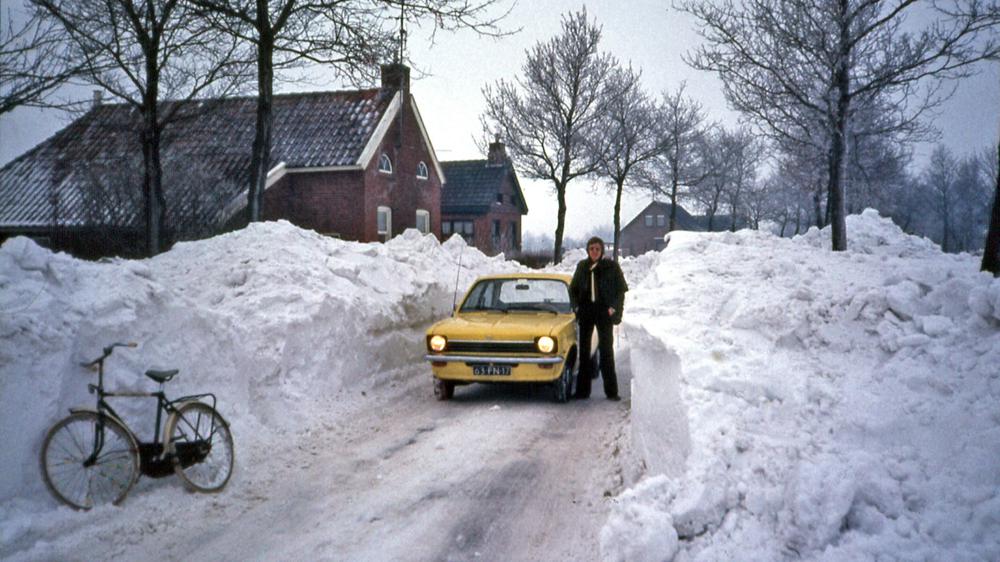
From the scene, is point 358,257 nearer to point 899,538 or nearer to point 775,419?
point 775,419

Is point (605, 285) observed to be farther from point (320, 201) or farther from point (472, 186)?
point (472, 186)

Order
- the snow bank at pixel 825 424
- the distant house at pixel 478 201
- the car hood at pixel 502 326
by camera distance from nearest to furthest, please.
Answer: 1. the snow bank at pixel 825 424
2. the car hood at pixel 502 326
3. the distant house at pixel 478 201

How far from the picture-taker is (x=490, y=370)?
855 cm

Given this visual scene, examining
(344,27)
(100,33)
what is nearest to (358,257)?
(344,27)

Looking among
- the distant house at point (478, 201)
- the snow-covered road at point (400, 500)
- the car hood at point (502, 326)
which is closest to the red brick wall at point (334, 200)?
the distant house at point (478, 201)

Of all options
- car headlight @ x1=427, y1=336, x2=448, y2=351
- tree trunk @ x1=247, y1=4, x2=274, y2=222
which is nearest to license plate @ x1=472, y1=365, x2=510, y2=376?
car headlight @ x1=427, y1=336, x2=448, y2=351

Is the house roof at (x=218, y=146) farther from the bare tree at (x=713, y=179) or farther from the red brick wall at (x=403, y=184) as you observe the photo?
the bare tree at (x=713, y=179)

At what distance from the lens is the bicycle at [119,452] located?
481cm

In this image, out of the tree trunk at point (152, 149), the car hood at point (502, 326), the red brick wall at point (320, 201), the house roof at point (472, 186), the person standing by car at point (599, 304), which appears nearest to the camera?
the car hood at point (502, 326)

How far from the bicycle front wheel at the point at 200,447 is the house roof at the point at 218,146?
18559 millimetres

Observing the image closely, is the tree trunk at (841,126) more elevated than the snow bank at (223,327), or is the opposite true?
the tree trunk at (841,126)

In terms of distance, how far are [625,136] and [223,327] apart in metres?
24.4

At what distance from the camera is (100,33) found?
13.6 metres

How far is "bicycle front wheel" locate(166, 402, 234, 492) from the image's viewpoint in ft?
17.6
